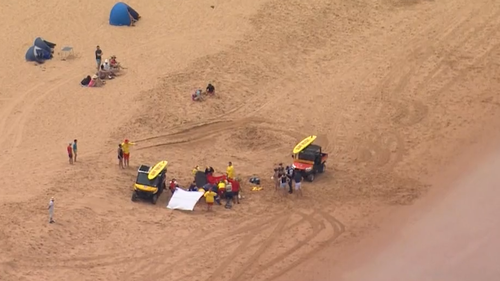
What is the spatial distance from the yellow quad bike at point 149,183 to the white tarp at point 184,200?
618 mm

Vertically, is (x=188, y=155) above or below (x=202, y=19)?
below

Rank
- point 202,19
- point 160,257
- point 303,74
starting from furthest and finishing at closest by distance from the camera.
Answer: point 202,19, point 303,74, point 160,257

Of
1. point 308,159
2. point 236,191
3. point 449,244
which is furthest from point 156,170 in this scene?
point 449,244

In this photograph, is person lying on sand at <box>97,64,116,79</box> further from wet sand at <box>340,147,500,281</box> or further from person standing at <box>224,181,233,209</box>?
wet sand at <box>340,147,500,281</box>

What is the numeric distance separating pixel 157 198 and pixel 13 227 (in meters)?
5.32

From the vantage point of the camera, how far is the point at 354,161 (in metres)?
42.4

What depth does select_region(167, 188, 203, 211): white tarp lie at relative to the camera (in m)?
38.1

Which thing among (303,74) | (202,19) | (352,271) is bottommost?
(352,271)

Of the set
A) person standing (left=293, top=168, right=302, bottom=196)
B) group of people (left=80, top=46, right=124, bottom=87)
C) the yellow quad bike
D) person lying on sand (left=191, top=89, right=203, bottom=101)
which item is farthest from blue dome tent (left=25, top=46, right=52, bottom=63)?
person standing (left=293, top=168, right=302, bottom=196)

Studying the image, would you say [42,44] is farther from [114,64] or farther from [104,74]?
[104,74]

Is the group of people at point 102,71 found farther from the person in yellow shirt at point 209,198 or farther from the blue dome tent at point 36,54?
the person in yellow shirt at point 209,198

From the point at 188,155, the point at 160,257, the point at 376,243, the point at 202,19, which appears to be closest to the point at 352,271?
the point at 376,243

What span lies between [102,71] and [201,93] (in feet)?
16.1

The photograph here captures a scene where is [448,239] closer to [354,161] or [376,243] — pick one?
[376,243]
